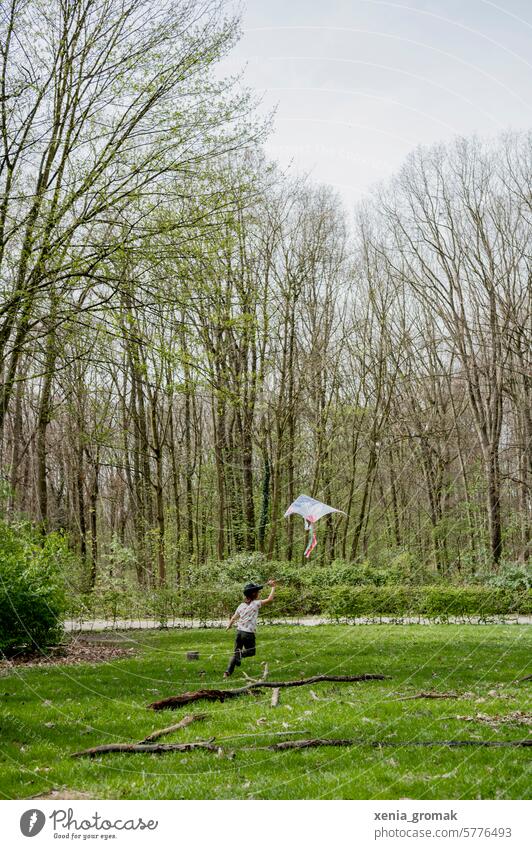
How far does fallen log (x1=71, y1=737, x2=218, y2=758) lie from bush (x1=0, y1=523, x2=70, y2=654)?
5.74 m

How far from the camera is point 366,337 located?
11555mm

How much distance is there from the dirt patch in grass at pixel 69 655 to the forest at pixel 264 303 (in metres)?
1.73

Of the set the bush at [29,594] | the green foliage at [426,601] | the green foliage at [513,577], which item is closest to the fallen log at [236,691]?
the bush at [29,594]

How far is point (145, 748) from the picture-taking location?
186 inches

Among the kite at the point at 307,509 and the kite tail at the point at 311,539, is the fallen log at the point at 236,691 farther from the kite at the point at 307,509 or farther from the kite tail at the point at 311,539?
the kite at the point at 307,509

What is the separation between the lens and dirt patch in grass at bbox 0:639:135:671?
31.8ft

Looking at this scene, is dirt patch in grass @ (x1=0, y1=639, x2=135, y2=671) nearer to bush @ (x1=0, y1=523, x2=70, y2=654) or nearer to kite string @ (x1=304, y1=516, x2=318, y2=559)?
bush @ (x1=0, y1=523, x2=70, y2=654)

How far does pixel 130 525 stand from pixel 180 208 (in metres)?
20.1

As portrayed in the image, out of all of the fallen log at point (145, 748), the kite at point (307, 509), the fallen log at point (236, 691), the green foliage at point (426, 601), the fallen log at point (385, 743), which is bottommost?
the green foliage at point (426, 601)

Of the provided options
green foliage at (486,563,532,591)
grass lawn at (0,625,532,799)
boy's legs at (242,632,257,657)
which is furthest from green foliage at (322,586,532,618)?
boy's legs at (242,632,257,657)

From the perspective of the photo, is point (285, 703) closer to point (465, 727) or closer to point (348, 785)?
point (465, 727)

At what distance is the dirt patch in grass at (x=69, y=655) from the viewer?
968cm

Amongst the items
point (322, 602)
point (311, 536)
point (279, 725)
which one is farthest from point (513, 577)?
point (279, 725)

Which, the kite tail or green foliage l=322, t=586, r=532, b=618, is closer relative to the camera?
the kite tail
